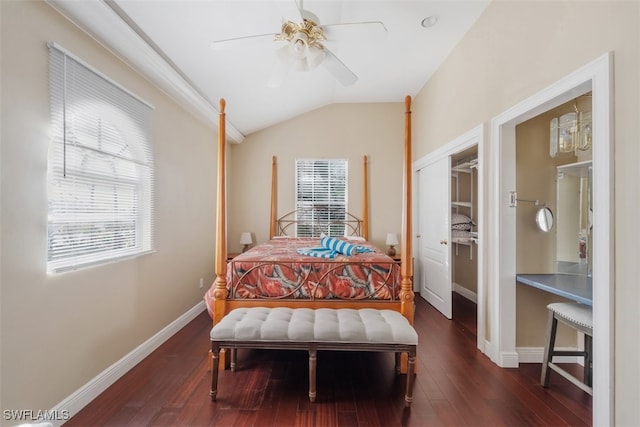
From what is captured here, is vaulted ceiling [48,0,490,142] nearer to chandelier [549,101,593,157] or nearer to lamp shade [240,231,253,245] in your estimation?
chandelier [549,101,593,157]

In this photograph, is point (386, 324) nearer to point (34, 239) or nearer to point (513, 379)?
point (513, 379)

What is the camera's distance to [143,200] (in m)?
2.48

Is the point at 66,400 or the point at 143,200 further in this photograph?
the point at 143,200

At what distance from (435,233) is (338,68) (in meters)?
2.43

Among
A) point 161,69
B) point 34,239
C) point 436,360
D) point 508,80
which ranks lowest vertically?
point 436,360

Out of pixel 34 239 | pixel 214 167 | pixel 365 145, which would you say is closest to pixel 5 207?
pixel 34 239

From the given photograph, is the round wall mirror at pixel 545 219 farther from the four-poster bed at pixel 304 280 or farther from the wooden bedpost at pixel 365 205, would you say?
the wooden bedpost at pixel 365 205

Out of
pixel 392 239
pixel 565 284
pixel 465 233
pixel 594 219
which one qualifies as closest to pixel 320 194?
pixel 392 239

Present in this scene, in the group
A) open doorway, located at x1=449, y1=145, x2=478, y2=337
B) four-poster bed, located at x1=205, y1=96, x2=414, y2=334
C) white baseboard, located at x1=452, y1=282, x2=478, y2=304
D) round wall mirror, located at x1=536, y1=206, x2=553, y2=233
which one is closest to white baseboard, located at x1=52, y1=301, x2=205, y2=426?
four-poster bed, located at x1=205, y1=96, x2=414, y2=334

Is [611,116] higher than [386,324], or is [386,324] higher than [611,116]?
[611,116]

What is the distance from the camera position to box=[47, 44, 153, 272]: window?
163cm

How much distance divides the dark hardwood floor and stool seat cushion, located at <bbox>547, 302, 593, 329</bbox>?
56 cm

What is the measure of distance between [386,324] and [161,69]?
2700 millimetres

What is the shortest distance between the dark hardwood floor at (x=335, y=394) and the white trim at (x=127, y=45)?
2428mm
